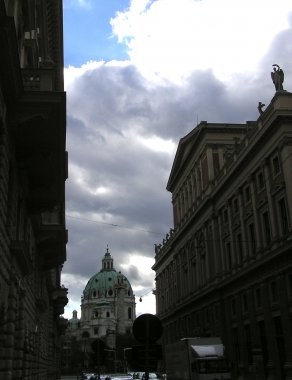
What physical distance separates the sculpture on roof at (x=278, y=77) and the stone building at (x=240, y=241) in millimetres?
1332

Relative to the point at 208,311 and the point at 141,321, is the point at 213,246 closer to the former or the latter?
the point at 208,311

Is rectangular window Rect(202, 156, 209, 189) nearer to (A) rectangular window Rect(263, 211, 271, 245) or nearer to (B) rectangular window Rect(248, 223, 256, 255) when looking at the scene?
(B) rectangular window Rect(248, 223, 256, 255)

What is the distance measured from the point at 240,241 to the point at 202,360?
1720 centimetres

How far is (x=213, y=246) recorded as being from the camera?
5600cm

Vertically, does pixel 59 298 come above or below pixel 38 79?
below

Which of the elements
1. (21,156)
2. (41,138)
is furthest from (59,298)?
(41,138)

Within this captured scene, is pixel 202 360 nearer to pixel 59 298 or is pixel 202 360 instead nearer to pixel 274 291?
pixel 274 291

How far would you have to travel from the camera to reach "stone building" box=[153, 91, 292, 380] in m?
37.9

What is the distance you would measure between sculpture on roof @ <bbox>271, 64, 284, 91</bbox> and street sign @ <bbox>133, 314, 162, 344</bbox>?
31743 millimetres

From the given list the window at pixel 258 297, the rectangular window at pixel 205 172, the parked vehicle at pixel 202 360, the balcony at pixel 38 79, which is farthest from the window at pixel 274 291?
the balcony at pixel 38 79

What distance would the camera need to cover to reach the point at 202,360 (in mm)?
33188

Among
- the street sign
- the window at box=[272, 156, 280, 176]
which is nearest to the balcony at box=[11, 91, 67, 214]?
the street sign

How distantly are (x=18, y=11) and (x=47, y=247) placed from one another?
14.7 meters

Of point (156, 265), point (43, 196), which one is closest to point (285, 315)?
point (43, 196)
